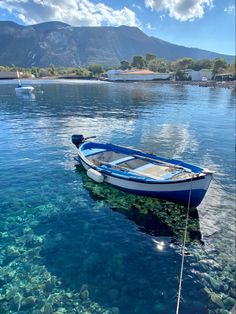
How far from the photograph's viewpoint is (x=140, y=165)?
20625 millimetres

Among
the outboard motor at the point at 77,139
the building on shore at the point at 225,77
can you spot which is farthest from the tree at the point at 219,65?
the outboard motor at the point at 77,139

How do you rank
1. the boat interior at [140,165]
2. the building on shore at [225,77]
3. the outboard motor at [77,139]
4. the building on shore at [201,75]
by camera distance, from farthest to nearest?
the building on shore at [201,75] < the building on shore at [225,77] < the outboard motor at [77,139] < the boat interior at [140,165]

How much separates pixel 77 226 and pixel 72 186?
5412 mm

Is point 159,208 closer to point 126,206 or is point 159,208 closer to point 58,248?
point 126,206

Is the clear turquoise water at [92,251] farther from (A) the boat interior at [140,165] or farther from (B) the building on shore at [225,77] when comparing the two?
(B) the building on shore at [225,77]

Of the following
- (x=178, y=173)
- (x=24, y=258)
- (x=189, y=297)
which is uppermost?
(x=178, y=173)

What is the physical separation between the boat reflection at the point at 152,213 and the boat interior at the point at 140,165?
172 cm

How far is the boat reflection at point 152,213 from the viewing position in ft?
48.5

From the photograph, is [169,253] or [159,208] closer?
[169,253]

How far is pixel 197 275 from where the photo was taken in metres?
11.8

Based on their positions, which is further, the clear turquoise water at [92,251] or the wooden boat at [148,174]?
the wooden boat at [148,174]

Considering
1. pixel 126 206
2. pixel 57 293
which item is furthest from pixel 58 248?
pixel 126 206

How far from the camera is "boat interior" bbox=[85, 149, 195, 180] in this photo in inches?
684

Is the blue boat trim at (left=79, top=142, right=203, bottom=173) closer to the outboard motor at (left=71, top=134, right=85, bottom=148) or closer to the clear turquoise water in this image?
the outboard motor at (left=71, top=134, right=85, bottom=148)
